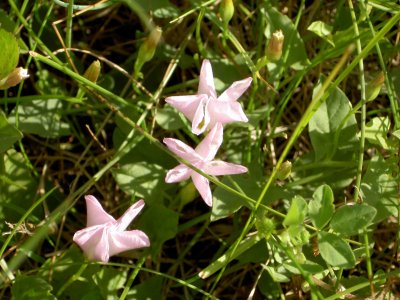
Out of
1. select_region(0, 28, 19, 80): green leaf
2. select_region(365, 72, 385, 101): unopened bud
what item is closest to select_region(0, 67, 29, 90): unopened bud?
select_region(0, 28, 19, 80): green leaf

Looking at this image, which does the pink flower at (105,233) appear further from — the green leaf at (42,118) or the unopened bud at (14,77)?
the green leaf at (42,118)

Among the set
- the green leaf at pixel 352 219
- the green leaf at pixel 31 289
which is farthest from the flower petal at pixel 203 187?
the green leaf at pixel 31 289

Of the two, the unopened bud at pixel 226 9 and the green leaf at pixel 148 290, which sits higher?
the unopened bud at pixel 226 9

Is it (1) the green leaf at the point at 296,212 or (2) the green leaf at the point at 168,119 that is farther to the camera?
(2) the green leaf at the point at 168,119

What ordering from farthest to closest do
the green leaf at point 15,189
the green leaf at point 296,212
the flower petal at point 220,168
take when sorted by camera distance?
the green leaf at point 15,189
the flower petal at point 220,168
the green leaf at point 296,212

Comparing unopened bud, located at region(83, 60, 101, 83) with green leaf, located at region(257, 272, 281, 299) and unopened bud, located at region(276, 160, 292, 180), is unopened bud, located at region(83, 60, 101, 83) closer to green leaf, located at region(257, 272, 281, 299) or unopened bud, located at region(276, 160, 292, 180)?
unopened bud, located at region(276, 160, 292, 180)

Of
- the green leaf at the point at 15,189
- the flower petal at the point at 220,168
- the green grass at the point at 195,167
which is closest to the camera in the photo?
the flower petal at the point at 220,168
